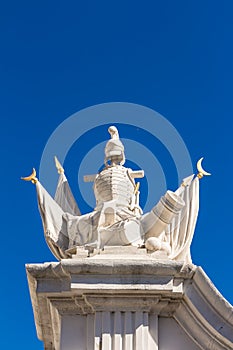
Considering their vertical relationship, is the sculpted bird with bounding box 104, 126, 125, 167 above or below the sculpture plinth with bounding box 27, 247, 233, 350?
above

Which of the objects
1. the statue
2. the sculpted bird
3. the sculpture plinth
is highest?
the sculpted bird

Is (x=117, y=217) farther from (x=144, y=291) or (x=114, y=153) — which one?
(x=144, y=291)

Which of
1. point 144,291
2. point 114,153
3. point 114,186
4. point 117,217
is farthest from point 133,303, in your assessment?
point 114,153

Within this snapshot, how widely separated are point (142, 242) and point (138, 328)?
1.44 metres

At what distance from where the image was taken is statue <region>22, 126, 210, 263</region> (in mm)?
8352

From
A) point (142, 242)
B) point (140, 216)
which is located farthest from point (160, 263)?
point (140, 216)

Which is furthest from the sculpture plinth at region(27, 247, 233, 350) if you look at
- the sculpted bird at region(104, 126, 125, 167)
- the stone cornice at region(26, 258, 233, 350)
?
the sculpted bird at region(104, 126, 125, 167)

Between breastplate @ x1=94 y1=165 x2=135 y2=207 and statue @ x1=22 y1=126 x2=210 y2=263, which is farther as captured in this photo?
breastplate @ x1=94 y1=165 x2=135 y2=207

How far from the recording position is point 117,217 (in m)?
8.87

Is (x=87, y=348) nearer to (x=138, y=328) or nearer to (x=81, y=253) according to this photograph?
(x=138, y=328)

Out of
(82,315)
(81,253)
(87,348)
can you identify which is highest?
(81,253)

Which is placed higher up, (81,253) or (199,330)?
(81,253)

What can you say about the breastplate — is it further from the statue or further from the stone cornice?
the stone cornice

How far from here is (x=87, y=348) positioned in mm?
7406
